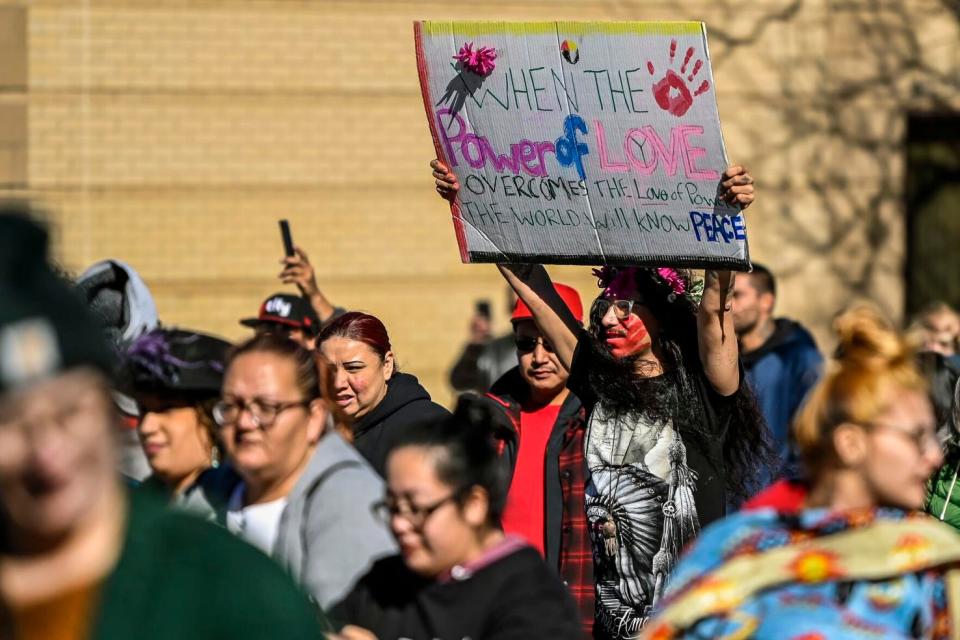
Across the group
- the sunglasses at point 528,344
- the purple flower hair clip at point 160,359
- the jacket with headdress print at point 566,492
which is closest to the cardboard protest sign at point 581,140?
the sunglasses at point 528,344

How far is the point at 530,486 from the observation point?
514 centimetres

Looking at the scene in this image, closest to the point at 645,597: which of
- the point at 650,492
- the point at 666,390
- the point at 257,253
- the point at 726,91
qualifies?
the point at 650,492

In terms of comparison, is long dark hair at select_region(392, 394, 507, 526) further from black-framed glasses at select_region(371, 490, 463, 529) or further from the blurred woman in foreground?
the blurred woman in foreground

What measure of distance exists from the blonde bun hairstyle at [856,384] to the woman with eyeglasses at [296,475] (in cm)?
97

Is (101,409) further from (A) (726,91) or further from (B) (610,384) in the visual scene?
(A) (726,91)

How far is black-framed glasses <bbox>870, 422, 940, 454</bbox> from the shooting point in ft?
10.3

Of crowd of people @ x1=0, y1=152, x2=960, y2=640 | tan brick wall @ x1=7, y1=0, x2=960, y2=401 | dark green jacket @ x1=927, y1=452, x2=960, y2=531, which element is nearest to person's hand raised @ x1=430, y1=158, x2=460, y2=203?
crowd of people @ x1=0, y1=152, x2=960, y2=640

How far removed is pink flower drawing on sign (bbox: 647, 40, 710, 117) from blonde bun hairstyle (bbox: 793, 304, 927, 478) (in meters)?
1.55

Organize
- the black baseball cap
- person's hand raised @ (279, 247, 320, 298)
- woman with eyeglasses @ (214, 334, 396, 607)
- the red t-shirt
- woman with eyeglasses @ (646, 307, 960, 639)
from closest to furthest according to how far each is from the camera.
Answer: woman with eyeglasses @ (646, 307, 960, 639) < woman with eyeglasses @ (214, 334, 396, 607) < the red t-shirt < the black baseball cap < person's hand raised @ (279, 247, 320, 298)

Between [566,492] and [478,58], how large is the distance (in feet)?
4.44

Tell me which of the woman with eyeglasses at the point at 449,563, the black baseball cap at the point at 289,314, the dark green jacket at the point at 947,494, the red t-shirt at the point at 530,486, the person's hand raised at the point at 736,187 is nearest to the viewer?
the woman with eyeglasses at the point at 449,563

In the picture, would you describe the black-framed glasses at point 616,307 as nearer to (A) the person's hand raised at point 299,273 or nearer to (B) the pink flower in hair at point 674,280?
(B) the pink flower in hair at point 674,280

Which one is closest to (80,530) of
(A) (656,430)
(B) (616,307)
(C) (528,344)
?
(A) (656,430)

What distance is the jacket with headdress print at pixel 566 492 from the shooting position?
4.86m
